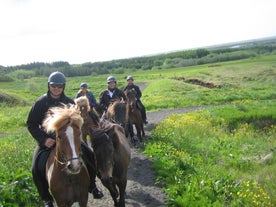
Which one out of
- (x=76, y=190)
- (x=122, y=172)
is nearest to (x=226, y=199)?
(x=122, y=172)

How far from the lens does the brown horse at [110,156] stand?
246 inches

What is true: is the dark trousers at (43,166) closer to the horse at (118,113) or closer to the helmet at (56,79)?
the helmet at (56,79)

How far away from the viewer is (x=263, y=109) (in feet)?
64.2

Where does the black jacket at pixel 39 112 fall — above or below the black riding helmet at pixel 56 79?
below

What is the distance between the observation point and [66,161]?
5172 millimetres

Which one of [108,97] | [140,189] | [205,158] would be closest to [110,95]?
[108,97]

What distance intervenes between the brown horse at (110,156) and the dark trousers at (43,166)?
154 mm

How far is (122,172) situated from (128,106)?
22.6ft

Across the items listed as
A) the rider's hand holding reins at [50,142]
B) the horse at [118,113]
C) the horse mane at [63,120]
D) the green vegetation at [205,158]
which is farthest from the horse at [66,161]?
the horse at [118,113]

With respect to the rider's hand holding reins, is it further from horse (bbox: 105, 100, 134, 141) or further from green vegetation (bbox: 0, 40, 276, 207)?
horse (bbox: 105, 100, 134, 141)

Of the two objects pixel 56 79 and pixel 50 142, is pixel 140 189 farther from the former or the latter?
pixel 56 79

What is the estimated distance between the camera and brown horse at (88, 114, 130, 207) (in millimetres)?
6238

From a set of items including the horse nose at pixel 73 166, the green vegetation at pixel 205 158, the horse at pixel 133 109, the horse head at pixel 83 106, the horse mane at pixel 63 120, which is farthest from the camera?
the horse at pixel 133 109

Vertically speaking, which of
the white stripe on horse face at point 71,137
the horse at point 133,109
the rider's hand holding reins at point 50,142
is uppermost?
the white stripe on horse face at point 71,137
